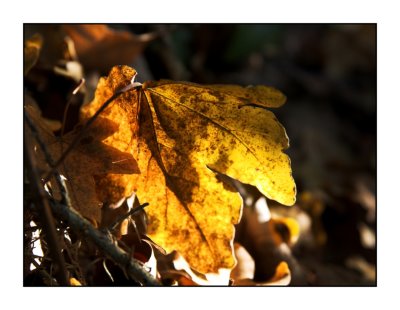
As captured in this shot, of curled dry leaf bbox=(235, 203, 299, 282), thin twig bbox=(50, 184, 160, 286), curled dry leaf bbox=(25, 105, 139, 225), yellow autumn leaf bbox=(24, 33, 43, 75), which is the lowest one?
curled dry leaf bbox=(235, 203, 299, 282)

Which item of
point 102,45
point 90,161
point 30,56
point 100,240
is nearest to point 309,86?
point 102,45

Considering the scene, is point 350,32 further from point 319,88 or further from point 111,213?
point 111,213

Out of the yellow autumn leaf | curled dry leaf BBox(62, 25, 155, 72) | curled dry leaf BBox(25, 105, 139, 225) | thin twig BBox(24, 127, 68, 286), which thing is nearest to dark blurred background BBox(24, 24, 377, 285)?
curled dry leaf BBox(62, 25, 155, 72)

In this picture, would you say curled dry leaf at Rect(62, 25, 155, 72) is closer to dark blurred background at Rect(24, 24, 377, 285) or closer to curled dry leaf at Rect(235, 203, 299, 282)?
dark blurred background at Rect(24, 24, 377, 285)

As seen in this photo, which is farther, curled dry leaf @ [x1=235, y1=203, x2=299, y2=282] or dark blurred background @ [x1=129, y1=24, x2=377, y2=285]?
dark blurred background @ [x1=129, y1=24, x2=377, y2=285]

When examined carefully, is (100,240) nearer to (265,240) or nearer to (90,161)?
(90,161)
